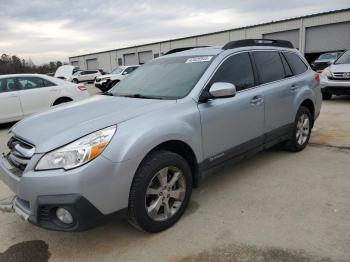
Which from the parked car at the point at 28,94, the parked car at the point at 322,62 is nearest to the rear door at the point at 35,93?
the parked car at the point at 28,94

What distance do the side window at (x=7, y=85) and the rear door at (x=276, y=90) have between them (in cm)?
702

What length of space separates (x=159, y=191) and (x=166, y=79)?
1.42 meters

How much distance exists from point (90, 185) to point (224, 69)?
6.91 feet

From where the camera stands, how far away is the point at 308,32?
32.3m

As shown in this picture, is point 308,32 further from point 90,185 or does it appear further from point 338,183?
point 90,185

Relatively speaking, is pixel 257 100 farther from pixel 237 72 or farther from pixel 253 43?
pixel 253 43

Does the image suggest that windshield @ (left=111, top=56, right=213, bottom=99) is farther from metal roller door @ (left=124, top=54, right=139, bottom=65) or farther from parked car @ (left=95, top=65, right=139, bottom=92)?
metal roller door @ (left=124, top=54, right=139, bottom=65)

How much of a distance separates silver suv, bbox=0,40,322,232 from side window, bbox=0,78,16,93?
5.78 meters

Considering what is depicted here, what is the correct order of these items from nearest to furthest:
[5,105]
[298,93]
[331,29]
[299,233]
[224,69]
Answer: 1. [299,233]
2. [224,69]
3. [298,93]
4. [5,105]
5. [331,29]

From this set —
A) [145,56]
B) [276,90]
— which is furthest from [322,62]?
[145,56]

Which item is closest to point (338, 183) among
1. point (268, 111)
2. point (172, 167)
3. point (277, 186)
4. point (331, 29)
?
point (277, 186)

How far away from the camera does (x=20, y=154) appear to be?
119 inches

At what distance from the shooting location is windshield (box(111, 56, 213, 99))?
148 inches

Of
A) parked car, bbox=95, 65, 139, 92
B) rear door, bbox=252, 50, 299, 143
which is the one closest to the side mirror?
rear door, bbox=252, 50, 299, 143
